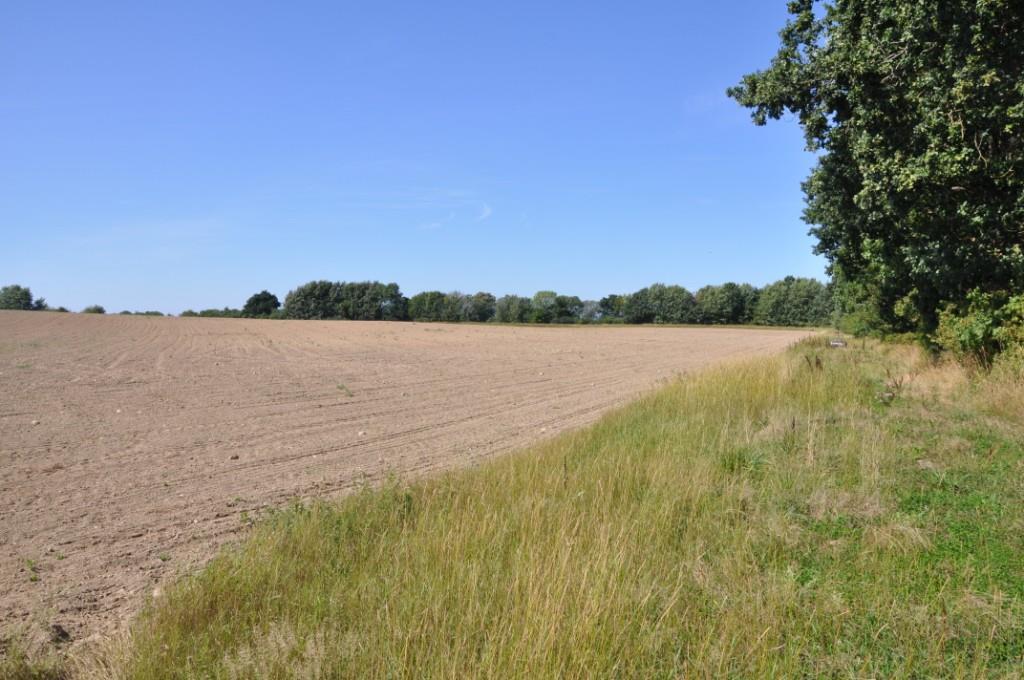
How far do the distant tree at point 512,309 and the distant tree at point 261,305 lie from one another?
4091 centimetres

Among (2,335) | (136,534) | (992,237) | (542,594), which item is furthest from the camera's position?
(2,335)

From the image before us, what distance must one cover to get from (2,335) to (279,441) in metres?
32.2

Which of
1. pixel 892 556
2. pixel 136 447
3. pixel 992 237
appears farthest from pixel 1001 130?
pixel 136 447

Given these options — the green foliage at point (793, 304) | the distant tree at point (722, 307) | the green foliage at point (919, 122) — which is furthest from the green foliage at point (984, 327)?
the distant tree at point (722, 307)

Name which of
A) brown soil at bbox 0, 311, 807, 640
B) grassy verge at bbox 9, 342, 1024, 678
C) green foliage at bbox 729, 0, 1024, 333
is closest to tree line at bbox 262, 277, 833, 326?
brown soil at bbox 0, 311, 807, 640

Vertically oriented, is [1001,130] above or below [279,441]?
above

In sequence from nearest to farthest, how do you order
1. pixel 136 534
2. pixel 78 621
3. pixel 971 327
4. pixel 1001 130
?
pixel 78 621 < pixel 136 534 < pixel 1001 130 < pixel 971 327

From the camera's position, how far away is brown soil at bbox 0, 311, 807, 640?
4.84m

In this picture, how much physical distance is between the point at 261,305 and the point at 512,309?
45500 millimetres

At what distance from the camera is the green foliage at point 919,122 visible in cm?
1017

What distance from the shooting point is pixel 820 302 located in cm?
11031

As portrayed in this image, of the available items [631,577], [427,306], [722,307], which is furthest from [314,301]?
[631,577]

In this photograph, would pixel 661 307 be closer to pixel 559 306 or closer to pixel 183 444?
pixel 559 306

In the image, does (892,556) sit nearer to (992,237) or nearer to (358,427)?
(358,427)
